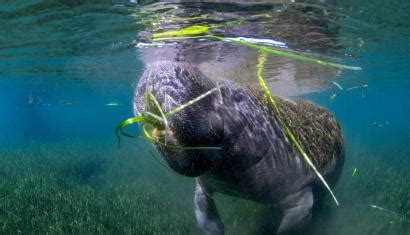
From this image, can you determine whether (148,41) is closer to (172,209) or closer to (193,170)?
(172,209)

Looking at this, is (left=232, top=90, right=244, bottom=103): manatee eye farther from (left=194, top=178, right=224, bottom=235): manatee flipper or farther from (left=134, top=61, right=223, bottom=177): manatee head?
(left=194, top=178, right=224, bottom=235): manatee flipper

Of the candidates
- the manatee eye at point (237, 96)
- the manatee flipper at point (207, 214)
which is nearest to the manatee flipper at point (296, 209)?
the manatee flipper at point (207, 214)

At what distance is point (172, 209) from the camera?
9.49 metres

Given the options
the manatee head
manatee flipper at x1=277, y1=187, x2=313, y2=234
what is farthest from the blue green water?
manatee flipper at x1=277, y1=187, x2=313, y2=234

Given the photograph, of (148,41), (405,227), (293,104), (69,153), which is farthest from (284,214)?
(69,153)

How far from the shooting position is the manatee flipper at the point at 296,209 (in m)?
5.01

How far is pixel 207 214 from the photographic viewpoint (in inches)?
216

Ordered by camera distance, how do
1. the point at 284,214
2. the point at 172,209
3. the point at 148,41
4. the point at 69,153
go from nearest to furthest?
the point at 284,214 → the point at 172,209 → the point at 148,41 → the point at 69,153

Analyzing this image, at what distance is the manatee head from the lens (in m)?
2.83

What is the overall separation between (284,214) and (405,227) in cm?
454

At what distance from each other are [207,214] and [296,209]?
143cm

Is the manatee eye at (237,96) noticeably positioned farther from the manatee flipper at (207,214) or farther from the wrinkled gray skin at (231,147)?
the manatee flipper at (207,214)

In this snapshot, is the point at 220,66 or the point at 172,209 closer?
the point at 172,209

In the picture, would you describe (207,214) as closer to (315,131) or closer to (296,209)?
(296,209)
